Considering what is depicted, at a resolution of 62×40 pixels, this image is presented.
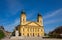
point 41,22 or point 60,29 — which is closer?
point 60,29

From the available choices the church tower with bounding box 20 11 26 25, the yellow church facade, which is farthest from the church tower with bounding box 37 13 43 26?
the church tower with bounding box 20 11 26 25

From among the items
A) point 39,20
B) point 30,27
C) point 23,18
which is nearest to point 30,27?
point 30,27

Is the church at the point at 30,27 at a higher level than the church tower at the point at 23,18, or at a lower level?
lower

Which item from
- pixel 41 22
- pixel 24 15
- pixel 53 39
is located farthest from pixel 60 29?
pixel 53 39

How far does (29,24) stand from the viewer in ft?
226

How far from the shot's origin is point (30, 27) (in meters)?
68.9

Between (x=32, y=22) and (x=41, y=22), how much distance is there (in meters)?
4.05

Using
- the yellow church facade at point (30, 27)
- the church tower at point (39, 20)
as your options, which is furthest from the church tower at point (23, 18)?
the church tower at point (39, 20)

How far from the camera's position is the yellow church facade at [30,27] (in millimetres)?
67731

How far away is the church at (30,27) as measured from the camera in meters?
67.7

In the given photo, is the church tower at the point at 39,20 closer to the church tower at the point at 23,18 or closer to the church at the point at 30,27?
the church at the point at 30,27

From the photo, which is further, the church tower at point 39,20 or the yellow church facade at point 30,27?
the church tower at point 39,20

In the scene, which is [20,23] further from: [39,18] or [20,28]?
[39,18]

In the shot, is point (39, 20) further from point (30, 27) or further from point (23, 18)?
point (23, 18)
